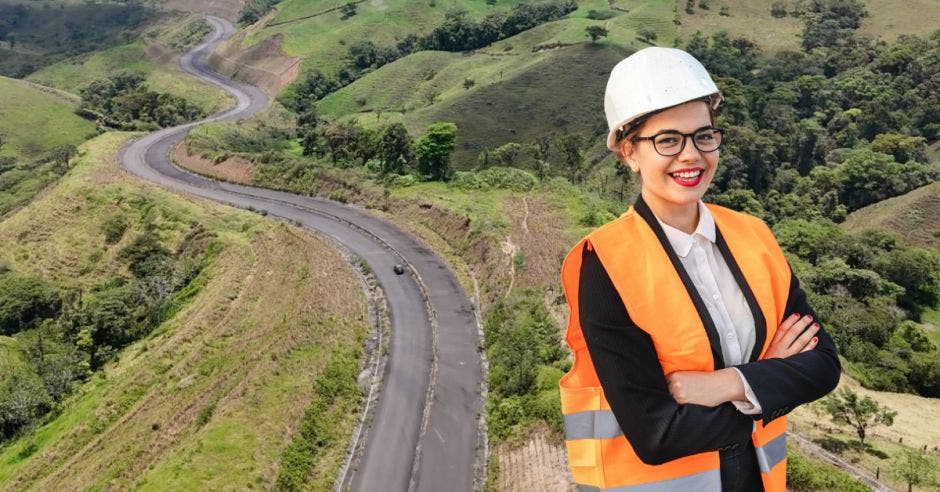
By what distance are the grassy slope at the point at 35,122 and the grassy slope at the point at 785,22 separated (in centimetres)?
11696

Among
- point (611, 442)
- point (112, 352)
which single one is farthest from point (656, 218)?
point (112, 352)

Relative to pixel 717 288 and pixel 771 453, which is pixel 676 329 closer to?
pixel 717 288

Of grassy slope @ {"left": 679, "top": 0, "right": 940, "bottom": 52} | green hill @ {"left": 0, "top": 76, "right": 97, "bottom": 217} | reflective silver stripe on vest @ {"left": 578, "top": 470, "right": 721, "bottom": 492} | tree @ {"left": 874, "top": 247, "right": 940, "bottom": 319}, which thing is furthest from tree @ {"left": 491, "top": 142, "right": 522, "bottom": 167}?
grassy slope @ {"left": 679, "top": 0, "right": 940, "bottom": 52}

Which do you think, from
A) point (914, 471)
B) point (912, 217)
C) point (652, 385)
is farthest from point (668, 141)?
point (912, 217)

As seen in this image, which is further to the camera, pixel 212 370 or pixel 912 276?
pixel 912 276

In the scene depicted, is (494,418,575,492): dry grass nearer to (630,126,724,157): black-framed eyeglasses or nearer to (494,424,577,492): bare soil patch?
(494,424,577,492): bare soil patch

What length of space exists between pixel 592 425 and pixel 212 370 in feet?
109

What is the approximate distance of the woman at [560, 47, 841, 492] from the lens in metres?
3.79

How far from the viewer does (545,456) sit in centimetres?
2323

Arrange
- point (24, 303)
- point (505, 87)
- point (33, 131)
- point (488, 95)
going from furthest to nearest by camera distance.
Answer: point (505, 87), point (488, 95), point (33, 131), point (24, 303)

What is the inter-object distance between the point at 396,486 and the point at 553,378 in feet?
27.9

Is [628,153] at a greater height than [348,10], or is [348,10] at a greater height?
[348,10]

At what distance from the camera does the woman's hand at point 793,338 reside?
4328mm

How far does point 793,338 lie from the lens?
434 cm
